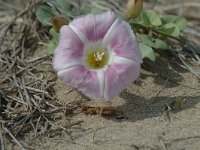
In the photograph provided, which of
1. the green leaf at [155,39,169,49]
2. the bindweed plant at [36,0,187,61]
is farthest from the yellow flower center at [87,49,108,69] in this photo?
the green leaf at [155,39,169,49]

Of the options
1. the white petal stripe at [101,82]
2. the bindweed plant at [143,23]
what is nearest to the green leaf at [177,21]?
the bindweed plant at [143,23]

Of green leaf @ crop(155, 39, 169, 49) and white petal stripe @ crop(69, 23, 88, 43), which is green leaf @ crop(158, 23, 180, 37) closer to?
green leaf @ crop(155, 39, 169, 49)

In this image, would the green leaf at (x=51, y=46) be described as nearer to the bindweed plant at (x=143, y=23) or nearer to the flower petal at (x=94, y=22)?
the bindweed plant at (x=143, y=23)

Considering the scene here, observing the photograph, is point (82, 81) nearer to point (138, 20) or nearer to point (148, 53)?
point (148, 53)

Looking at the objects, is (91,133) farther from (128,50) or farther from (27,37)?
(27,37)

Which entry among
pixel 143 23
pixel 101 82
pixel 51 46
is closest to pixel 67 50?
pixel 101 82

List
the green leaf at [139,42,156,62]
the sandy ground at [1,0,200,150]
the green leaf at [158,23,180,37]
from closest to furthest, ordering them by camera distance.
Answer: the sandy ground at [1,0,200,150] → the green leaf at [139,42,156,62] → the green leaf at [158,23,180,37]
